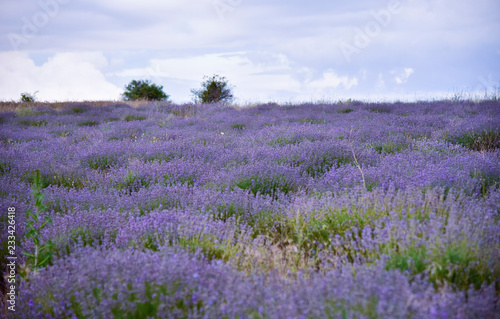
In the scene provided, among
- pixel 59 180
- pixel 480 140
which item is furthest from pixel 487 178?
pixel 59 180

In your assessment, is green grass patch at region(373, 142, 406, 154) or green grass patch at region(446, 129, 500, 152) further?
green grass patch at region(446, 129, 500, 152)

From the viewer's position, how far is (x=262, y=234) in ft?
10.3

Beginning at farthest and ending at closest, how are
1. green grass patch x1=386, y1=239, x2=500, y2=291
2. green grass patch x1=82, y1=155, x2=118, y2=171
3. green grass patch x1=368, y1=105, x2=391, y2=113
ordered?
green grass patch x1=368, y1=105, x2=391, y2=113, green grass patch x1=82, y1=155, x2=118, y2=171, green grass patch x1=386, y1=239, x2=500, y2=291

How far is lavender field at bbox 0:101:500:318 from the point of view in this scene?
181cm

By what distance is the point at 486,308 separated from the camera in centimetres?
167

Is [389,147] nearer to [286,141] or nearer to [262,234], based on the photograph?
[286,141]

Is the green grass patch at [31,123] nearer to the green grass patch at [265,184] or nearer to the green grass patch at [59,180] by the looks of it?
the green grass patch at [59,180]

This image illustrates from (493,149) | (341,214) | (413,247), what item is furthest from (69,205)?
(493,149)

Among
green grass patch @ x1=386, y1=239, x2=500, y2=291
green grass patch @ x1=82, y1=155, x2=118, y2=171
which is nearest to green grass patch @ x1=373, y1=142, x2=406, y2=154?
green grass patch @ x1=386, y1=239, x2=500, y2=291

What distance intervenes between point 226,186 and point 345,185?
1.26 metres

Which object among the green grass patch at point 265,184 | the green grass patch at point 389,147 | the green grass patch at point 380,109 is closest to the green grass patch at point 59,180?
the green grass patch at point 265,184

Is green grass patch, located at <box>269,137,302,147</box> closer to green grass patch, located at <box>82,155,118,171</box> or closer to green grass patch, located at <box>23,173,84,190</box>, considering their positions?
green grass patch, located at <box>82,155,118,171</box>

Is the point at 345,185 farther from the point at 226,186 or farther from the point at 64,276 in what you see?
the point at 64,276

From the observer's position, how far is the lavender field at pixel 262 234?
1809 millimetres
